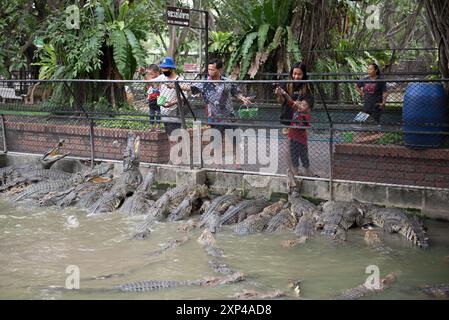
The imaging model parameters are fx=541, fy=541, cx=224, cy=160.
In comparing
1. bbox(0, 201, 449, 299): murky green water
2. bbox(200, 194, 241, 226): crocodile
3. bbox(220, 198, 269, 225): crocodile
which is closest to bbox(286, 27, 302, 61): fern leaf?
bbox(200, 194, 241, 226): crocodile

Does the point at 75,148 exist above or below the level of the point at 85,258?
above

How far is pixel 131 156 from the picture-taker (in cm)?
852

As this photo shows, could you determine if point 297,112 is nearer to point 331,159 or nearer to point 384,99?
point 331,159

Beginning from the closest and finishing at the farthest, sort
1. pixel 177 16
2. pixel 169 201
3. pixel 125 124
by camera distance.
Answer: pixel 169 201
pixel 125 124
pixel 177 16

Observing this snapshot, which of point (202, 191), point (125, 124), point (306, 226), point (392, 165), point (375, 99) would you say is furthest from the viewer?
point (125, 124)

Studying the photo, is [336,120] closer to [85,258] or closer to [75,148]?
[85,258]

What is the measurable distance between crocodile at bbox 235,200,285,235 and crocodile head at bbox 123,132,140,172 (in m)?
2.45

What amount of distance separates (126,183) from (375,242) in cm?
396

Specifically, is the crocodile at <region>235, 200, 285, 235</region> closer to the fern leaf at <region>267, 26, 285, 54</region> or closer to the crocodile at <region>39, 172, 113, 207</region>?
the crocodile at <region>39, 172, 113, 207</region>

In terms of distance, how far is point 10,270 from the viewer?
216 inches

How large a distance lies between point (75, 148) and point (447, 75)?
6255 millimetres

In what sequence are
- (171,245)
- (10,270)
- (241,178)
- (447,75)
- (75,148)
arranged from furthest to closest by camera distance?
(75,148) → (241,178) → (447,75) → (171,245) → (10,270)

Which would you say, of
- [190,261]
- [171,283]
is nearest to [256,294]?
[171,283]
